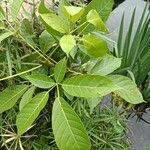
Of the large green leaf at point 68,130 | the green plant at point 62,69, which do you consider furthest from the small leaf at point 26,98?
the large green leaf at point 68,130

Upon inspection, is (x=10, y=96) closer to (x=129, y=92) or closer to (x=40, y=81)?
(x=40, y=81)

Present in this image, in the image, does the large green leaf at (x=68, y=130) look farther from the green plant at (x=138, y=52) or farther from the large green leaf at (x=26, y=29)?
the green plant at (x=138, y=52)

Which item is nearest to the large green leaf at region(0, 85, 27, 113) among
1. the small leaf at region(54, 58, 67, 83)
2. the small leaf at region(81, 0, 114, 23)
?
the small leaf at region(54, 58, 67, 83)

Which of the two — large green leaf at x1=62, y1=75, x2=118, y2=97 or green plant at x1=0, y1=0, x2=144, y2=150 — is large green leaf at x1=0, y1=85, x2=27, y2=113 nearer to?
green plant at x1=0, y1=0, x2=144, y2=150

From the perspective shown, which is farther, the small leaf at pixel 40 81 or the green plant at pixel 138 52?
the green plant at pixel 138 52

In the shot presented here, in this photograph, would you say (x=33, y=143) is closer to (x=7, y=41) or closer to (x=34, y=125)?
(x=34, y=125)

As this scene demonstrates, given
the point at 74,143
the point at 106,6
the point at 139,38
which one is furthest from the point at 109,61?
the point at 139,38
